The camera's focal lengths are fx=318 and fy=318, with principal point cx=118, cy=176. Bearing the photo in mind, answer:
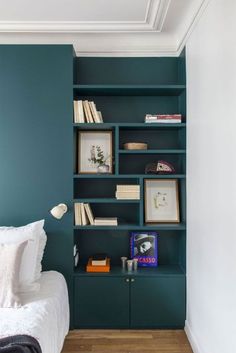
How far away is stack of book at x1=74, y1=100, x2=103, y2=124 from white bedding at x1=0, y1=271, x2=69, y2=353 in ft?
4.52

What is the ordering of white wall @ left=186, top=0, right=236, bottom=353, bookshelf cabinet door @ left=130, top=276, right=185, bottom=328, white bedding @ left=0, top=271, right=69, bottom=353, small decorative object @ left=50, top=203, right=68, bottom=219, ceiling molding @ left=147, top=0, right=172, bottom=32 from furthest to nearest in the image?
1. bookshelf cabinet door @ left=130, top=276, right=185, bottom=328
2. small decorative object @ left=50, top=203, right=68, bottom=219
3. ceiling molding @ left=147, top=0, right=172, bottom=32
4. white bedding @ left=0, top=271, right=69, bottom=353
5. white wall @ left=186, top=0, right=236, bottom=353

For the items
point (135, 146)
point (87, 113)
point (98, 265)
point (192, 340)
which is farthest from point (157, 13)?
point (192, 340)

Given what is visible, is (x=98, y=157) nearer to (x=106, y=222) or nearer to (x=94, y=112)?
(x=94, y=112)

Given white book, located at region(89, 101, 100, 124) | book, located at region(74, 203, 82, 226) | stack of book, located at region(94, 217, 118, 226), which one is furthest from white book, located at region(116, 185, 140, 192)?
white book, located at region(89, 101, 100, 124)

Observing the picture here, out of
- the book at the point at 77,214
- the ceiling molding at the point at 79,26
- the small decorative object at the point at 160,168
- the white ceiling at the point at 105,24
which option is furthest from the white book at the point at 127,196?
the ceiling molding at the point at 79,26

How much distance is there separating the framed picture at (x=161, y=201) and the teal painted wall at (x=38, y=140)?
0.74 metres

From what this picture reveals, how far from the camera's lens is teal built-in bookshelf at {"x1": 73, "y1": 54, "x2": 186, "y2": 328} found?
110 inches

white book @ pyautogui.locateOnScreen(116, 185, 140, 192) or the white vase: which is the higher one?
the white vase

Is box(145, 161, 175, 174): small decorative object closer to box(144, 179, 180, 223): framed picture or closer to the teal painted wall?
box(144, 179, 180, 223): framed picture

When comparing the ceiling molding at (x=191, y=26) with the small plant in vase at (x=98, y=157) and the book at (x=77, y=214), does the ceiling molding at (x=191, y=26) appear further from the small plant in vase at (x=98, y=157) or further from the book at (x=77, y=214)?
the book at (x=77, y=214)

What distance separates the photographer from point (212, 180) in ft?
6.62

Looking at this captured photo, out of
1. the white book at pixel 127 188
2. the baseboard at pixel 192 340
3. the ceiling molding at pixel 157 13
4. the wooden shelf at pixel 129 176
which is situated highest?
the ceiling molding at pixel 157 13

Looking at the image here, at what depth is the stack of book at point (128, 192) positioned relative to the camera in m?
2.87

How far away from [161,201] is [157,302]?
2.97ft
